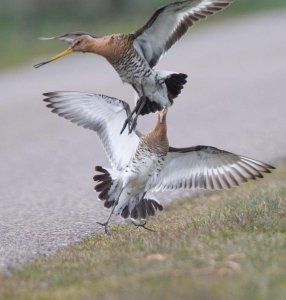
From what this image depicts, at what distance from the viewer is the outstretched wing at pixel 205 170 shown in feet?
27.1

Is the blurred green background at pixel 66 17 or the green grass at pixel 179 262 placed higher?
the blurred green background at pixel 66 17

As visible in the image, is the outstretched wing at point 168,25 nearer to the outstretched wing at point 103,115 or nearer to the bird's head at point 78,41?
the bird's head at point 78,41

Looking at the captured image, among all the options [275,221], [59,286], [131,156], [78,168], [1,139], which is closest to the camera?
[59,286]

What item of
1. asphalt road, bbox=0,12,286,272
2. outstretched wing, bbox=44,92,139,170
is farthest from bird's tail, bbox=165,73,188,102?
asphalt road, bbox=0,12,286,272

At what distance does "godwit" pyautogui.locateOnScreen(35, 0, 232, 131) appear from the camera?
8.94 metres

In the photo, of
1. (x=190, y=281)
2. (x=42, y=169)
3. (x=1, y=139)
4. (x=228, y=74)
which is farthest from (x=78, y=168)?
(x=228, y=74)

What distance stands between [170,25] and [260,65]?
1382 cm

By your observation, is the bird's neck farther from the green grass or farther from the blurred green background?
the blurred green background

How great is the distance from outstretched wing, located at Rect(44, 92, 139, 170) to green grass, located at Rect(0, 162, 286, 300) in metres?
0.70

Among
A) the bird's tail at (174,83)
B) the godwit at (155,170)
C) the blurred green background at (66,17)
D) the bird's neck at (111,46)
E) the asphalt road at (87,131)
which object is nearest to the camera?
the godwit at (155,170)

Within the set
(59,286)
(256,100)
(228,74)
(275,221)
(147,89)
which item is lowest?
(59,286)

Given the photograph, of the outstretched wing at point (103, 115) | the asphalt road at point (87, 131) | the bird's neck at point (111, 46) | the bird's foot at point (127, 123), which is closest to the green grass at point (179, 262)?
the asphalt road at point (87, 131)

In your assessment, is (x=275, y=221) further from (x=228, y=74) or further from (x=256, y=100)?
(x=228, y=74)

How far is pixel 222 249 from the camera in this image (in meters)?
6.48
